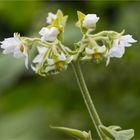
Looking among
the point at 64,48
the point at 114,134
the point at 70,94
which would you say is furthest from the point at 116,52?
the point at 70,94

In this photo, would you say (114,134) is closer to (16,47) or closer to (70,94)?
(16,47)

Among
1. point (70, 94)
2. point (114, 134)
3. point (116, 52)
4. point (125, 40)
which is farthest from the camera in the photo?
point (70, 94)

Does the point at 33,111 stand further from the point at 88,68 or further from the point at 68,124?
the point at 88,68

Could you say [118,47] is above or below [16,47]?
below

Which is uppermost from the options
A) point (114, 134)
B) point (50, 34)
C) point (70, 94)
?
point (70, 94)

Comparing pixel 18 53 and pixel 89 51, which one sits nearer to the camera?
pixel 89 51

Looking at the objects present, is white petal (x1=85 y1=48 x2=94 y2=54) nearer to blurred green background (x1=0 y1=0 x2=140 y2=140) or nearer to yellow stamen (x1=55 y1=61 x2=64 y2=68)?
yellow stamen (x1=55 y1=61 x2=64 y2=68)

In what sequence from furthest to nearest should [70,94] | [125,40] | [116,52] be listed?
[70,94] → [125,40] → [116,52]

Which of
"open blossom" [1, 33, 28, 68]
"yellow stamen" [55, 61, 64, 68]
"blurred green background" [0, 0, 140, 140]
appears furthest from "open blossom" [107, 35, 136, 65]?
"blurred green background" [0, 0, 140, 140]

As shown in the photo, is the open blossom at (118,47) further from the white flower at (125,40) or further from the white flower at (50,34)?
the white flower at (50,34)
